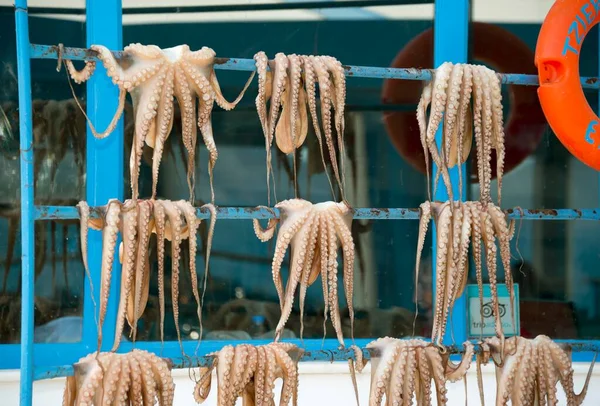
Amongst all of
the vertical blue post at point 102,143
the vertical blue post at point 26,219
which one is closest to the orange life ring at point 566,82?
the vertical blue post at point 26,219

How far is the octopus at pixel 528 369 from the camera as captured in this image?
3172mm

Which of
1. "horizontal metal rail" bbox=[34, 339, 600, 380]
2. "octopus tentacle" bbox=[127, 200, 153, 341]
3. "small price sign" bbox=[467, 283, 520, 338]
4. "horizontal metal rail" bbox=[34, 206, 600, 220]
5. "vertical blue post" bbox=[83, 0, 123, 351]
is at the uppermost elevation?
"vertical blue post" bbox=[83, 0, 123, 351]

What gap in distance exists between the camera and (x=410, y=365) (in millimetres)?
3078

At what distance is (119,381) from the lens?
9.25 feet

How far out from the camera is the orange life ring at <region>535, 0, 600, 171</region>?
11.0 feet

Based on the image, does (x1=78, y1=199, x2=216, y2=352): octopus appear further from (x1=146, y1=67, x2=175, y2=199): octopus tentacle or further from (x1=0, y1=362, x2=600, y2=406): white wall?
(x1=0, y1=362, x2=600, y2=406): white wall

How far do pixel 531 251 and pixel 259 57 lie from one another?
7.85 feet

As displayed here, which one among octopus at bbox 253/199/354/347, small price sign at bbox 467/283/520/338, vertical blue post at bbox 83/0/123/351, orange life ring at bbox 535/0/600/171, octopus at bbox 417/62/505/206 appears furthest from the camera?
small price sign at bbox 467/283/520/338

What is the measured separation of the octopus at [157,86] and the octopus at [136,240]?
0.06 metres

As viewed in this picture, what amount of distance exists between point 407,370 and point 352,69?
1.06m

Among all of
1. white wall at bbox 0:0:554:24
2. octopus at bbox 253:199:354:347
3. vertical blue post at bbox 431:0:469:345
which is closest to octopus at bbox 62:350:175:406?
octopus at bbox 253:199:354:347

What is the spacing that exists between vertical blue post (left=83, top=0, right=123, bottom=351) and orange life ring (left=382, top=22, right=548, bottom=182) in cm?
142

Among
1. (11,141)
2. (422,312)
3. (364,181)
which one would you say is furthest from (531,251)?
(11,141)

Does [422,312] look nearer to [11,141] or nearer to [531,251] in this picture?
[531,251]
